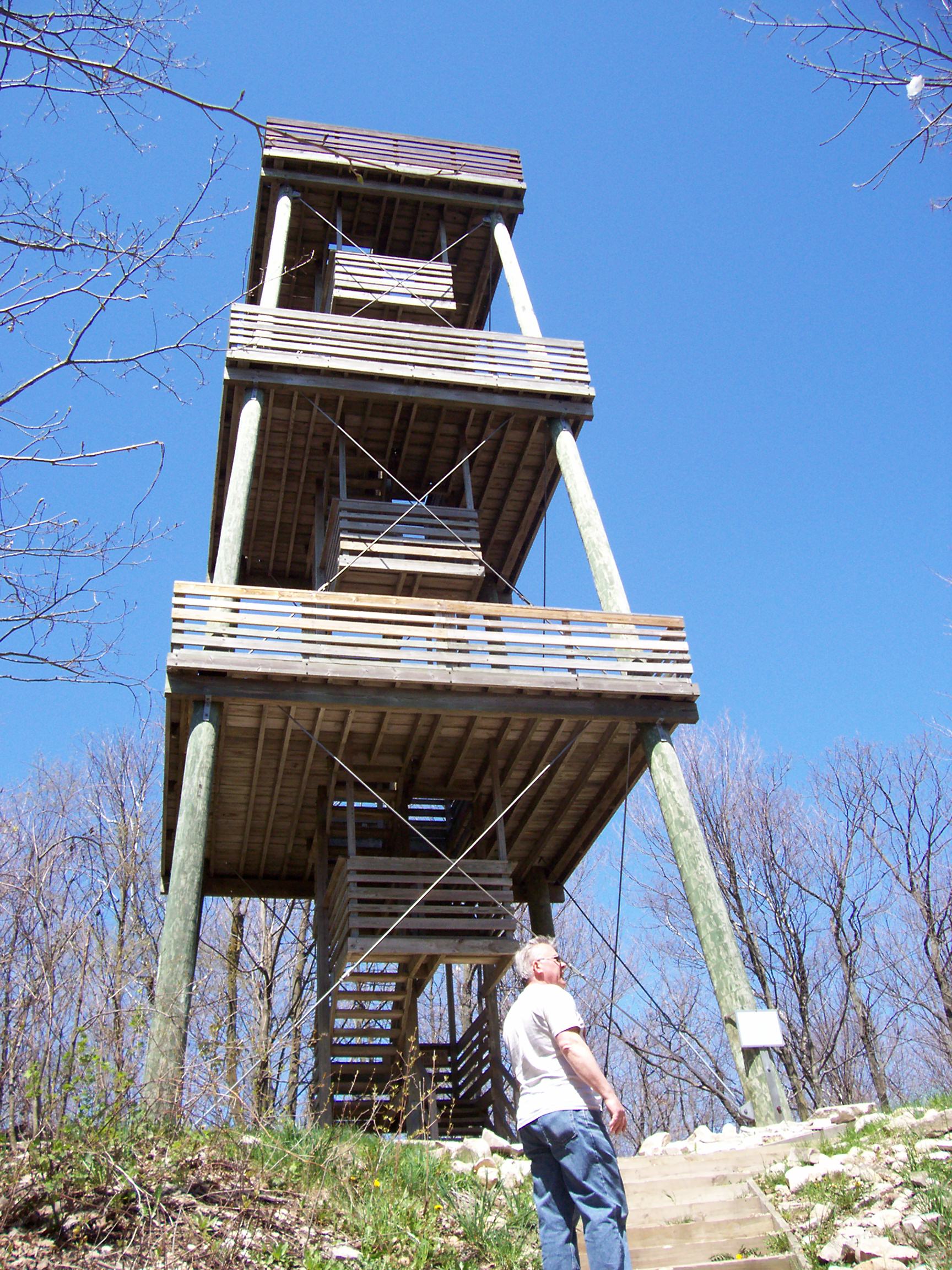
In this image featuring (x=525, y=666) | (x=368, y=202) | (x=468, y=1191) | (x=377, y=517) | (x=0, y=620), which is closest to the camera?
(x=0, y=620)

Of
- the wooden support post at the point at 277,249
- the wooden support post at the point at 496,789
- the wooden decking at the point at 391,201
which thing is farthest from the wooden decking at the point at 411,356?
the wooden support post at the point at 496,789

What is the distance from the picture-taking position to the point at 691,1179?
6480 mm

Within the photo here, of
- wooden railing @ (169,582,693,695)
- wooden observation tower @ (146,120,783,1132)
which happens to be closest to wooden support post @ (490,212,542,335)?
wooden observation tower @ (146,120,783,1132)

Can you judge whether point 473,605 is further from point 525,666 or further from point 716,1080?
point 716,1080

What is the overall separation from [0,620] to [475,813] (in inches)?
339

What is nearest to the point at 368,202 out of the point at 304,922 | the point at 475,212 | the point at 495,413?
the point at 475,212

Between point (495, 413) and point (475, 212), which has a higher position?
point (475, 212)

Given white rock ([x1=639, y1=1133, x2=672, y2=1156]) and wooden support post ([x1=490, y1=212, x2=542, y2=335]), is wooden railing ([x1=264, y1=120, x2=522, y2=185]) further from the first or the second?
white rock ([x1=639, y1=1133, x2=672, y2=1156])

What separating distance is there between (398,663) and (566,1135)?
7159mm

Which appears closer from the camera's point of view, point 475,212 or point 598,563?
point 598,563

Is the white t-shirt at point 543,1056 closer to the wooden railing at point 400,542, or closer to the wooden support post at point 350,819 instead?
the wooden support post at point 350,819

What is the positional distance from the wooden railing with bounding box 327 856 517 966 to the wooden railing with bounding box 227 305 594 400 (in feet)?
22.0

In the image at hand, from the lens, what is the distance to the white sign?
9359 millimetres

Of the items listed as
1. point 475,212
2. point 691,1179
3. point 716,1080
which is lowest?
point 691,1179
